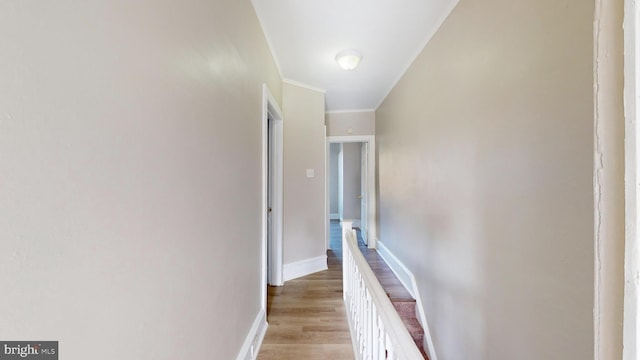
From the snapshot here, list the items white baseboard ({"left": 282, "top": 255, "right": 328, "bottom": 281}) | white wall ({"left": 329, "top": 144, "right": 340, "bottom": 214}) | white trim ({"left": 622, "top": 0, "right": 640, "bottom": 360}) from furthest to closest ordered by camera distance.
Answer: white wall ({"left": 329, "top": 144, "right": 340, "bottom": 214}) → white baseboard ({"left": 282, "top": 255, "right": 328, "bottom": 281}) → white trim ({"left": 622, "top": 0, "right": 640, "bottom": 360})

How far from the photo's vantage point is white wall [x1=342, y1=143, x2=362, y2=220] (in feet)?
21.5

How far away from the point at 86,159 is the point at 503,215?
1.64 meters

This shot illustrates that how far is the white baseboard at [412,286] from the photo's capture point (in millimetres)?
2166

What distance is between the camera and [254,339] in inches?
67.7

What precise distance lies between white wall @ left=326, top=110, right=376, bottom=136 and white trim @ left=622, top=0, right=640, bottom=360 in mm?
4027

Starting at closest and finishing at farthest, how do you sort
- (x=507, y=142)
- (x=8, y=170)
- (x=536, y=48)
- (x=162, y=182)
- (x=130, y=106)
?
(x=8, y=170) → (x=130, y=106) → (x=162, y=182) → (x=536, y=48) → (x=507, y=142)

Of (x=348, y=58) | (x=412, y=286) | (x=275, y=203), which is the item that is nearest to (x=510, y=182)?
(x=412, y=286)

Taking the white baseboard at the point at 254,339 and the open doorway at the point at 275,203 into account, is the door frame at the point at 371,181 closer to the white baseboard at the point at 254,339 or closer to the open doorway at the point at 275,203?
the open doorway at the point at 275,203

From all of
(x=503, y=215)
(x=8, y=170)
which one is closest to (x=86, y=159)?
(x=8, y=170)

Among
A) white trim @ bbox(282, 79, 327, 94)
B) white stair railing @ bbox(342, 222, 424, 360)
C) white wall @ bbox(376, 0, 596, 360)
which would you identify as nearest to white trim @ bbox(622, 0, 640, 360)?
white stair railing @ bbox(342, 222, 424, 360)

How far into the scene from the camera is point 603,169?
305 mm

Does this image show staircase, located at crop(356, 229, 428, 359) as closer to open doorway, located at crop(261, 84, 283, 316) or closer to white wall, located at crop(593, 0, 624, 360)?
open doorway, located at crop(261, 84, 283, 316)

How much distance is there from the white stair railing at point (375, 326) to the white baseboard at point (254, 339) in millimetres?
689

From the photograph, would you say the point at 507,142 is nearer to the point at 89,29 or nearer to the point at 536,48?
the point at 536,48
